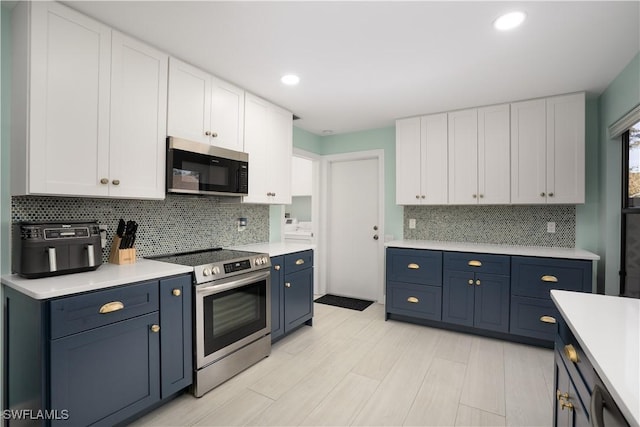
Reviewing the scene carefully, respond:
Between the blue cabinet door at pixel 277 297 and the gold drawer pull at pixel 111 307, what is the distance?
1303 millimetres

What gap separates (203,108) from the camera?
2.51 meters

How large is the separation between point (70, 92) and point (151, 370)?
1.67 m

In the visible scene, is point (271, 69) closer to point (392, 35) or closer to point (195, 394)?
point (392, 35)

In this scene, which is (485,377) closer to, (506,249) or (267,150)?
(506,249)

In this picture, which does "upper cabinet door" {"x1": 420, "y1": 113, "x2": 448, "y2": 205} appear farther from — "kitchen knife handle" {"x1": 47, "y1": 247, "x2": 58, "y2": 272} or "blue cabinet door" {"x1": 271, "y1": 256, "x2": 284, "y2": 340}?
"kitchen knife handle" {"x1": 47, "y1": 247, "x2": 58, "y2": 272}

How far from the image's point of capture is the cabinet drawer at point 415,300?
3326mm

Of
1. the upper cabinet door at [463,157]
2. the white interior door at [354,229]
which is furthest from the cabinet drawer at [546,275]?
the white interior door at [354,229]

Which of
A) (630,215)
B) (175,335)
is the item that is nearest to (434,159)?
(630,215)

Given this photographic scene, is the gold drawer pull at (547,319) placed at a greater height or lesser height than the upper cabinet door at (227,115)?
lesser

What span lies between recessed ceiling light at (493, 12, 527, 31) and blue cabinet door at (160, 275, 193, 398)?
2.48 metres

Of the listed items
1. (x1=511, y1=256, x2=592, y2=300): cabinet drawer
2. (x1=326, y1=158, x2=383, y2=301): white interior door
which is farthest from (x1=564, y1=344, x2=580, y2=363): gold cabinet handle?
(x1=326, y1=158, x2=383, y2=301): white interior door

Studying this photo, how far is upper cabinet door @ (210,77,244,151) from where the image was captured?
2.61 m

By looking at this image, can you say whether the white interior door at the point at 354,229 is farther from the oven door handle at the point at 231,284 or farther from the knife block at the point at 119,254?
the knife block at the point at 119,254

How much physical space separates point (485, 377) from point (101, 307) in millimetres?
2644
